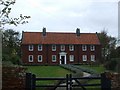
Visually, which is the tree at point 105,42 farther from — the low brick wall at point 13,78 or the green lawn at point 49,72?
the low brick wall at point 13,78

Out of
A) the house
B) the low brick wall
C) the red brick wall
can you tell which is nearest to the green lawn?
the low brick wall

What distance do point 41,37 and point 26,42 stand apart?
12.9 feet

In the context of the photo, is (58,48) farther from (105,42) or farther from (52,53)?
(105,42)

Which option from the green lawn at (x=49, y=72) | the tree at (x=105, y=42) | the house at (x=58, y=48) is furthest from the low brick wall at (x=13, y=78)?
the tree at (x=105, y=42)

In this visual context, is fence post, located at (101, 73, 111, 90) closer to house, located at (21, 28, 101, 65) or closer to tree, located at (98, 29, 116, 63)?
house, located at (21, 28, 101, 65)

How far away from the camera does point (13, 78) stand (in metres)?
13.8

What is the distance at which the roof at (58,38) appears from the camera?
7481cm

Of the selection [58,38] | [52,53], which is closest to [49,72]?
[52,53]

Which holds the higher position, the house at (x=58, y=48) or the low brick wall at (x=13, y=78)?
the house at (x=58, y=48)

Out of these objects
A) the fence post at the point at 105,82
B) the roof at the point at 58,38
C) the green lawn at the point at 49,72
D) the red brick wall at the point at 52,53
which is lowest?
the green lawn at the point at 49,72

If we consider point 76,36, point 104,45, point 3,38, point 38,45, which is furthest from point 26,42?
point 3,38

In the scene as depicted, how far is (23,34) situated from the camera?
2985 inches

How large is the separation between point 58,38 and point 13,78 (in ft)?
204

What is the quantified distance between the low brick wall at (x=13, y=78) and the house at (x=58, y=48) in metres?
58.2
